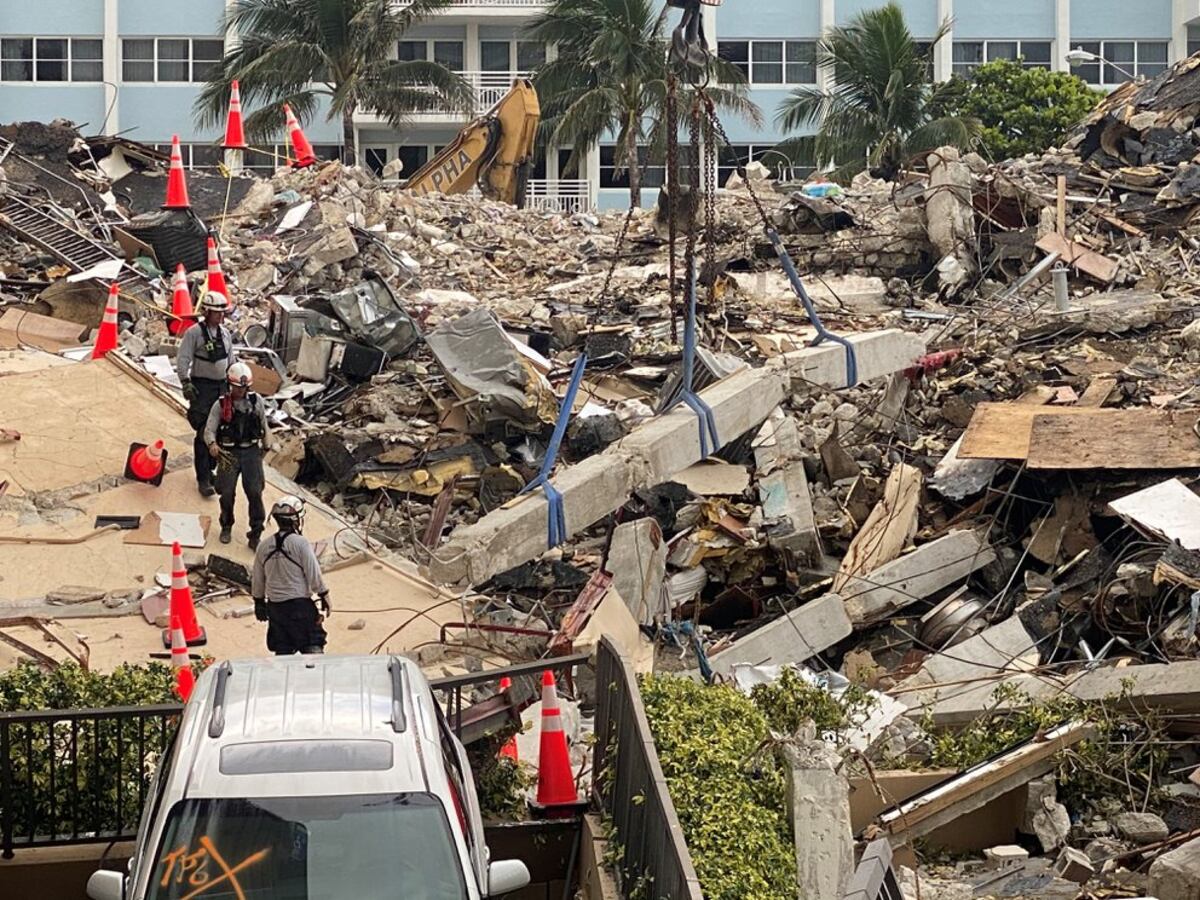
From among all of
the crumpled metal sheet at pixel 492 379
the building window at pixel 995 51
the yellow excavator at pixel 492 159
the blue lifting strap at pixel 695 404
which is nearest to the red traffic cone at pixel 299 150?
the yellow excavator at pixel 492 159

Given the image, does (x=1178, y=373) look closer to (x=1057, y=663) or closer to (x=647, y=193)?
(x=1057, y=663)

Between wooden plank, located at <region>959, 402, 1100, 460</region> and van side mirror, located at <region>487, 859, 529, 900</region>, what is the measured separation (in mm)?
8922

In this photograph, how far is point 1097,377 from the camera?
16.8 meters

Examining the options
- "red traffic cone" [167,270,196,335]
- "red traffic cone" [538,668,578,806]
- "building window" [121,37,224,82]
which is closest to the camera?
"red traffic cone" [538,668,578,806]

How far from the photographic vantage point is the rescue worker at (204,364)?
12.4 m

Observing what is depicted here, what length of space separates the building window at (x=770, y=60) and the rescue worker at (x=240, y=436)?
42.0m

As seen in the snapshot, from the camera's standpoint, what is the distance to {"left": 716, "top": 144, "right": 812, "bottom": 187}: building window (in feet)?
136

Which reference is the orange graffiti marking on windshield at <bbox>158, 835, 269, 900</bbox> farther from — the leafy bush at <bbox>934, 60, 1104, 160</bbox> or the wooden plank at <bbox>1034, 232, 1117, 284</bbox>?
the leafy bush at <bbox>934, 60, 1104, 160</bbox>

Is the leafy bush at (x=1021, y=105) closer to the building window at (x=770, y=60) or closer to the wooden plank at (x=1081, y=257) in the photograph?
the building window at (x=770, y=60)

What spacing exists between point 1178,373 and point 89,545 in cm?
993

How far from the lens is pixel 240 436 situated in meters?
11.6

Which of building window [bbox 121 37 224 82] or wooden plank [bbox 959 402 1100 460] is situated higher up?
building window [bbox 121 37 224 82]

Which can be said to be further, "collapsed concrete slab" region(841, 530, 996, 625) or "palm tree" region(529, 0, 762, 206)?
"palm tree" region(529, 0, 762, 206)

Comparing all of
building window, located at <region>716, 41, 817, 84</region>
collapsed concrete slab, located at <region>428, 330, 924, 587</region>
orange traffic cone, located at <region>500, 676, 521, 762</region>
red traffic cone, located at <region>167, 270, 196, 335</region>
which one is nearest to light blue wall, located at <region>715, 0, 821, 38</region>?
building window, located at <region>716, 41, 817, 84</region>
